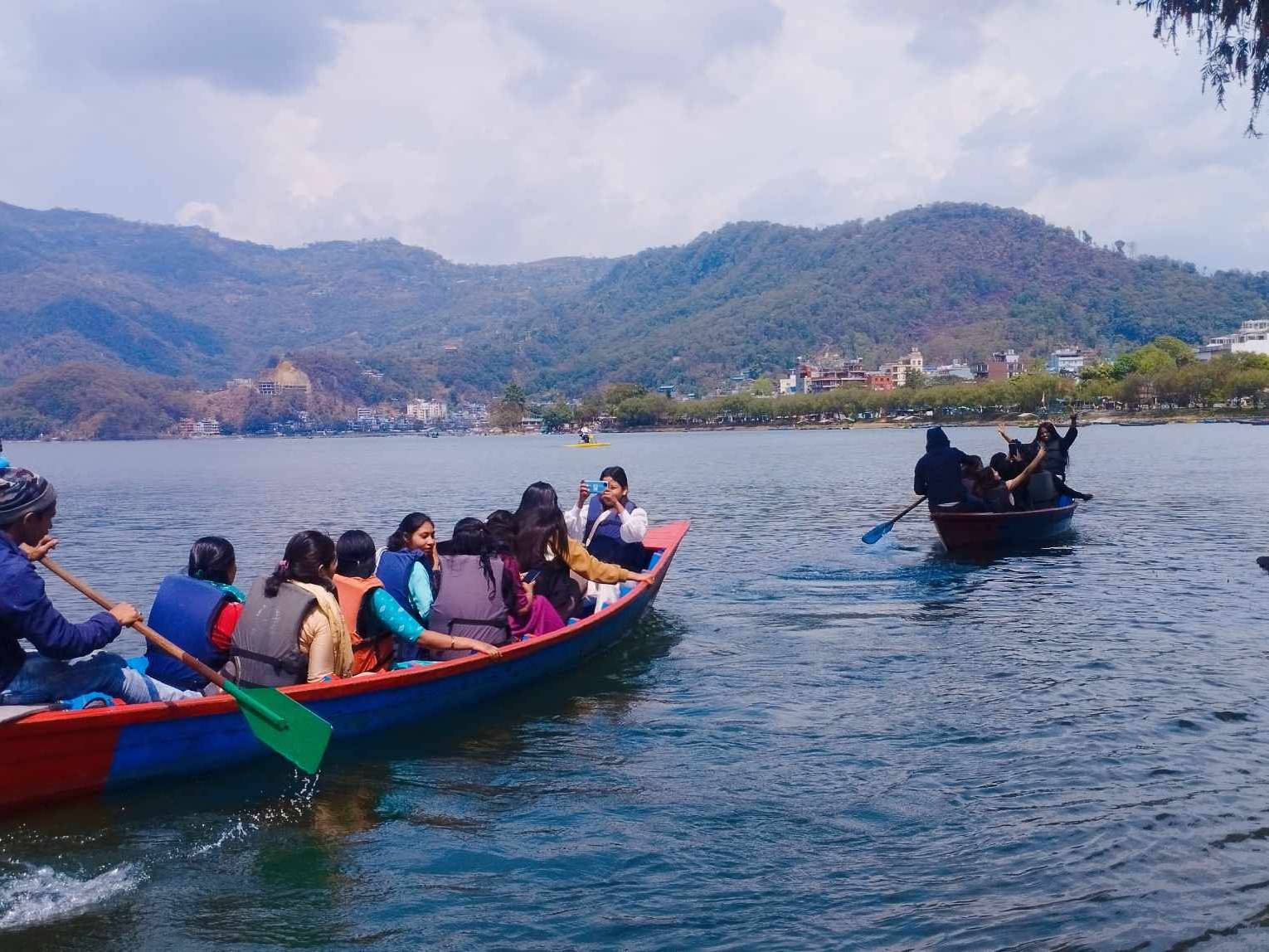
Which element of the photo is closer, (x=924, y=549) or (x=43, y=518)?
(x=43, y=518)

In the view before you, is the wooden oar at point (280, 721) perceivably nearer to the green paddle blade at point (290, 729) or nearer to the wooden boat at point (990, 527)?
the green paddle blade at point (290, 729)

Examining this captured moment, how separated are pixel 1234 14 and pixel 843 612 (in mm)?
8156

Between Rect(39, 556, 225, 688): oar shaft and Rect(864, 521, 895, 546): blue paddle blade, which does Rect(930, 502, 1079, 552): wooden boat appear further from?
Rect(39, 556, 225, 688): oar shaft

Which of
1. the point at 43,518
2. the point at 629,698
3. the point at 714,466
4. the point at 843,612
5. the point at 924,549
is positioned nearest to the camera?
the point at 43,518

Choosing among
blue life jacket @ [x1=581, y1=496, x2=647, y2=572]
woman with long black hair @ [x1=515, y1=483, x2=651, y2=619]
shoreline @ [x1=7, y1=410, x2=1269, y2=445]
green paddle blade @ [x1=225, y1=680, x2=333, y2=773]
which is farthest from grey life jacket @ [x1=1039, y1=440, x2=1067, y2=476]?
shoreline @ [x1=7, y1=410, x2=1269, y2=445]

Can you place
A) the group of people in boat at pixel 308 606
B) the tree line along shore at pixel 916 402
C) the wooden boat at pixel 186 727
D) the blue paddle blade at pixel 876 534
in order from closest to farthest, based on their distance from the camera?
the group of people in boat at pixel 308 606 → the wooden boat at pixel 186 727 → the blue paddle blade at pixel 876 534 → the tree line along shore at pixel 916 402

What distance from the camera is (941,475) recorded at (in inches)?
723

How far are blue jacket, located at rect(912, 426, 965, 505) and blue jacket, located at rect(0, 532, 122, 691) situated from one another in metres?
14.1

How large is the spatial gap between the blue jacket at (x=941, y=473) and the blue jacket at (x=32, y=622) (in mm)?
14054

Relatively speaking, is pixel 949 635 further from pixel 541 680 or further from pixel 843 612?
pixel 541 680

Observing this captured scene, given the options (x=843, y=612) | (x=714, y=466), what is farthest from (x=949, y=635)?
(x=714, y=466)

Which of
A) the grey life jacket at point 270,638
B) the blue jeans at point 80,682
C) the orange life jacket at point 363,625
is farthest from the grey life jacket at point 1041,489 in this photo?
the blue jeans at point 80,682

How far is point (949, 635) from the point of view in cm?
1293

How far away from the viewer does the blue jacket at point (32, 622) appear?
6332 mm
